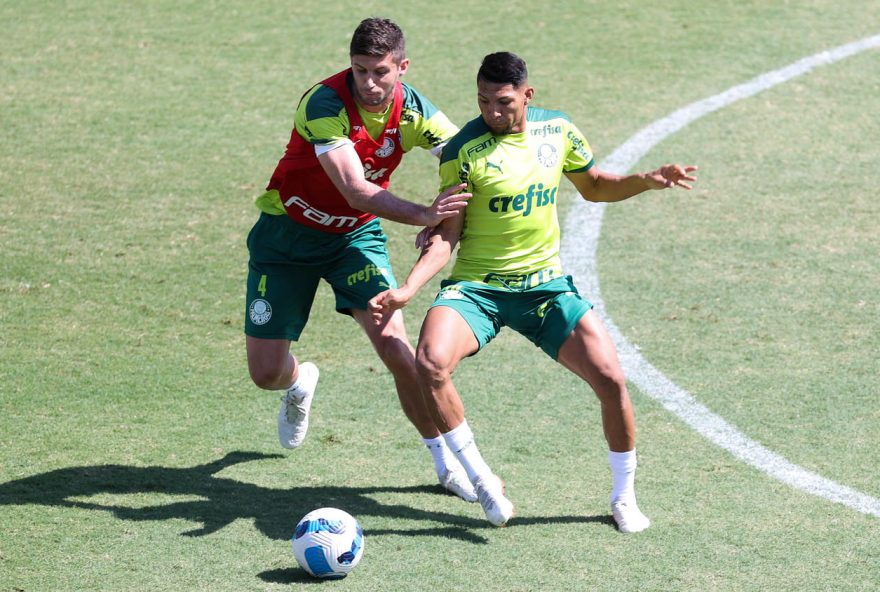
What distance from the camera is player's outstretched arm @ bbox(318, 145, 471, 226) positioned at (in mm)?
6207

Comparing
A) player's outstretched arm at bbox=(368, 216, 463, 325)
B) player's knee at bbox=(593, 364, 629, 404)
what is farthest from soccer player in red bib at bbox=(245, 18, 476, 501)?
player's knee at bbox=(593, 364, 629, 404)

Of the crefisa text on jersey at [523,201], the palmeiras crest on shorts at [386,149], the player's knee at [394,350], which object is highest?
the palmeiras crest on shorts at [386,149]

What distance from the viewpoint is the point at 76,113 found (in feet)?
38.5

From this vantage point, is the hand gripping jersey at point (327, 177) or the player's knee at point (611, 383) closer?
the player's knee at point (611, 383)

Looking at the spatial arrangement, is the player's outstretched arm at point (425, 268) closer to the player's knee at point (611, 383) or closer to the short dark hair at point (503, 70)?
the short dark hair at point (503, 70)

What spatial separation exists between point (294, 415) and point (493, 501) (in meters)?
1.43

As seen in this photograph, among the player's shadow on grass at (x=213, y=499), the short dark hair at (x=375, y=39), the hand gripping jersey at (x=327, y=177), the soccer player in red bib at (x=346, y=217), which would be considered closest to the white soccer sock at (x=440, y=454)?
the soccer player in red bib at (x=346, y=217)

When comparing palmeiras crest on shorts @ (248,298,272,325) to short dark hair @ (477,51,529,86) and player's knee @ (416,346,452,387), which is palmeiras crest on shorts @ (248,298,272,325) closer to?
player's knee @ (416,346,452,387)

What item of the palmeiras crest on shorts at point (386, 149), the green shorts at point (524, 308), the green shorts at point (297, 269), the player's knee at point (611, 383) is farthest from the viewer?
the green shorts at point (297, 269)

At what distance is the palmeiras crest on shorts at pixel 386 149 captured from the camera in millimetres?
6680

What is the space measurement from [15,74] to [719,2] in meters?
7.50

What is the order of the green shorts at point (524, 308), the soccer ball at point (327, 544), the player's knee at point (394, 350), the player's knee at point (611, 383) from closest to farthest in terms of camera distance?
1. the soccer ball at point (327, 544)
2. the player's knee at point (611, 383)
3. the green shorts at point (524, 308)
4. the player's knee at point (394, 350)

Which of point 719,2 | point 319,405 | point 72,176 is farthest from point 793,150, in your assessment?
point 72,176

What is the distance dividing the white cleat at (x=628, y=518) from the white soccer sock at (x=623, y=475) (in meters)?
0.03
